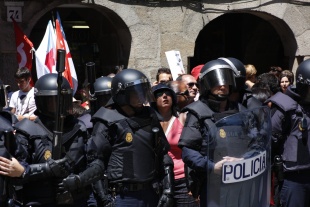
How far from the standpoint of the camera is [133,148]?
5.47 metres

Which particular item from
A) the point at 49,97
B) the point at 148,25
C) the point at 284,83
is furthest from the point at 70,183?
the point at 148,25

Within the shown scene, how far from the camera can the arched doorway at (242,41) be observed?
44.4 ft

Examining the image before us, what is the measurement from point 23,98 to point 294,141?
363 cm

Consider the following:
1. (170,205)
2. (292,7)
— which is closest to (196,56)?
(292,7)

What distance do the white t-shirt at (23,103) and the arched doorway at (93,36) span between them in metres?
2.73

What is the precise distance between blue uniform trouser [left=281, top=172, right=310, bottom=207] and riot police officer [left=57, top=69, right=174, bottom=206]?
1079 mm

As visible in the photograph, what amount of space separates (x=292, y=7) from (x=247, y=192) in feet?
24.5

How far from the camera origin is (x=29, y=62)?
31.0 ft

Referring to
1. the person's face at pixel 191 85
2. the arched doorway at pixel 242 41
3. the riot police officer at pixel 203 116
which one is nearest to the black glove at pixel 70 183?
the riot police officer at pixel 203 116

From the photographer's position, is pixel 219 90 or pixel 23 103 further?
pixel 23 103

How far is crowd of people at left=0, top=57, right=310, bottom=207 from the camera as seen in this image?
176 inches

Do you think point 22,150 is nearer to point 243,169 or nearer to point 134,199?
point 134,199

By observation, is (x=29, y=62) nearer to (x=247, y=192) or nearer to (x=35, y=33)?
(x=35, y=33)

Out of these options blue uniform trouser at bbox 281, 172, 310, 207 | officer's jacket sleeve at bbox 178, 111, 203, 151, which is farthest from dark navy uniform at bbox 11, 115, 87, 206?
blue uniform trouser at bbox 281, 172, 310, 207
